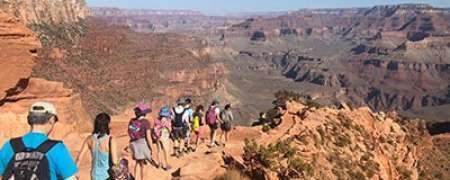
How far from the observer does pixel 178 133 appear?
62.4ft

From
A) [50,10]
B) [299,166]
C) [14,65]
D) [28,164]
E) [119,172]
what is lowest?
[50,10]

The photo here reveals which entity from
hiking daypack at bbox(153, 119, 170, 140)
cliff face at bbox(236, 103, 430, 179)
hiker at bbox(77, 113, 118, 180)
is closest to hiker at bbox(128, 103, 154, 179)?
hiking daypack at bbox(153, 119, 170, 140)

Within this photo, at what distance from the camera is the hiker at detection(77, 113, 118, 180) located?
31.5 feet

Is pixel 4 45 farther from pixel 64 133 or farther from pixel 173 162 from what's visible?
pixel 173 162

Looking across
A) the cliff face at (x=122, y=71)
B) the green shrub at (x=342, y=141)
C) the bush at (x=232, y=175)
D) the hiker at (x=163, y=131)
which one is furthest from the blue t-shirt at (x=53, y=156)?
the cliff face at (x=122, y=71)

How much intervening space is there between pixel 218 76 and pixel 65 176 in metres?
170

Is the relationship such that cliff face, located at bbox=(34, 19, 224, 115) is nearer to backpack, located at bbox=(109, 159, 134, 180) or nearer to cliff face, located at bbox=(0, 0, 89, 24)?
cliff face, located at bbox=(0, 0, 89, 24)

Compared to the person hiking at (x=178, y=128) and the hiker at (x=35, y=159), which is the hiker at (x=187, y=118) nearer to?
the person hiking at (x=178, y=128)

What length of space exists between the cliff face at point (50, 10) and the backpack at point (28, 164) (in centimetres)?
9417

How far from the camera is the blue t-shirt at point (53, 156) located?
6555 millimetres

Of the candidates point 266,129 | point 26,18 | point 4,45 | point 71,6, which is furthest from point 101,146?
point 71,6

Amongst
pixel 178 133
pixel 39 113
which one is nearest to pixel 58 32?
pixel 178 133

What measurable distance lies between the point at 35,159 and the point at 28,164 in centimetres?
8

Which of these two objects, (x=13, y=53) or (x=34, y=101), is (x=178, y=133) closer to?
(x=13, y=53)
